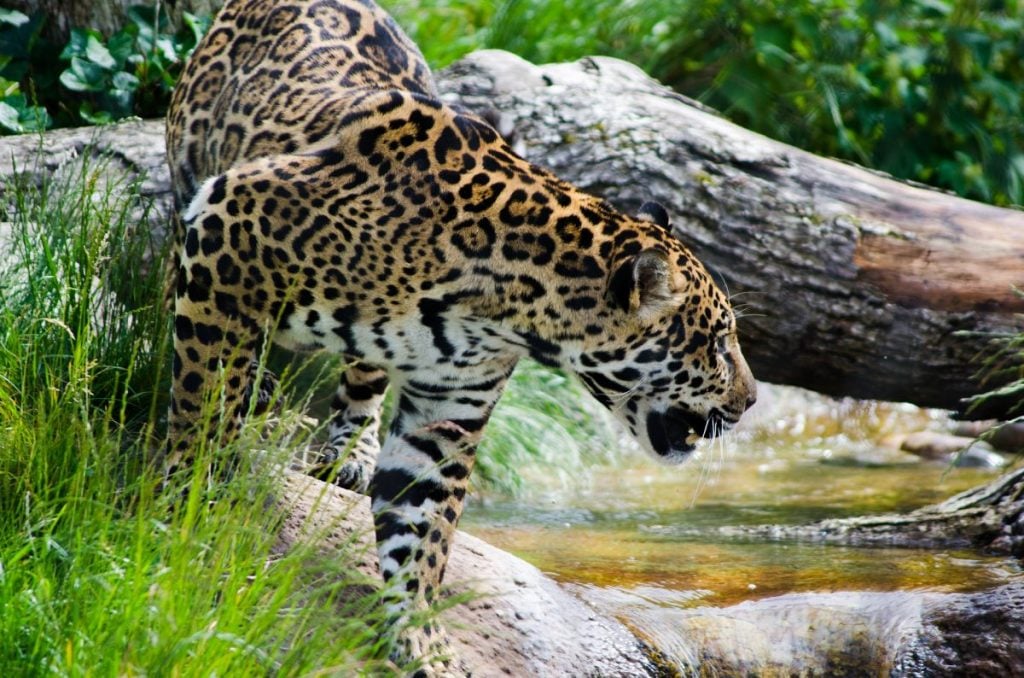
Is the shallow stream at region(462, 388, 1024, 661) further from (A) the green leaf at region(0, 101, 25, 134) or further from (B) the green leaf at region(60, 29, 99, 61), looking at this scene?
(B) the green leaf at region(60, 29, 99, 61)

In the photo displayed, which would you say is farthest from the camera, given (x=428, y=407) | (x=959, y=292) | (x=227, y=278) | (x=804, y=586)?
(x=959, y=292)

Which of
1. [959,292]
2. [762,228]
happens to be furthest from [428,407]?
[959,292]

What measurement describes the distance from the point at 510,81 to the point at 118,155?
214 cm

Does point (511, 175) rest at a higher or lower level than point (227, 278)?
higher

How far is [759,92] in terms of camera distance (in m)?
11.3

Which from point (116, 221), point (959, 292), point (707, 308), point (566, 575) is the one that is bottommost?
point (566, 575)

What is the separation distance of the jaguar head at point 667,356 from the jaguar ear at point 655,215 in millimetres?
169

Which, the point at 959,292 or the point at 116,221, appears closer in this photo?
the point at 116,221

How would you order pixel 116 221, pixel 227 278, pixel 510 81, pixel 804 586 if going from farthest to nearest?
pixel 510 81 < pixel 116 221 < pixel 804 586 < pixel 227 278

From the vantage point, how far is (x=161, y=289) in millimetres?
5891

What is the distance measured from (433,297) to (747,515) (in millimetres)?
3117

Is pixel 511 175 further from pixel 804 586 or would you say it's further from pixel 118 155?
pixel 118 155

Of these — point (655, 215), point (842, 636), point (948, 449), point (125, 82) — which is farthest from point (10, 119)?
point (948, 449)

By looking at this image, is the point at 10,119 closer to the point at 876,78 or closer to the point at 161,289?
the point at 161,289
